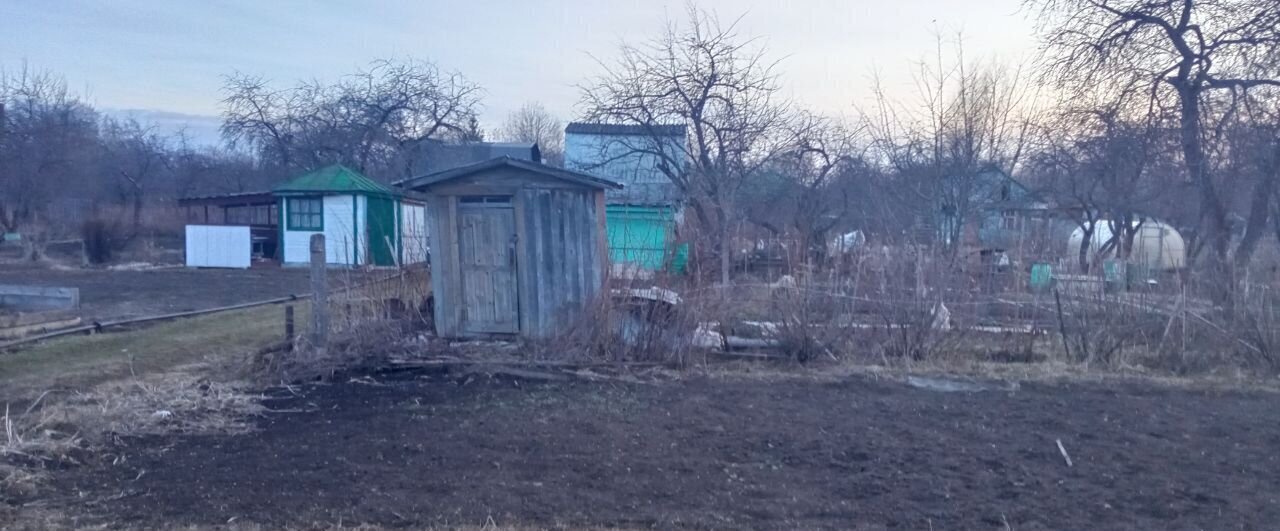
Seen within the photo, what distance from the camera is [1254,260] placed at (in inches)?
496

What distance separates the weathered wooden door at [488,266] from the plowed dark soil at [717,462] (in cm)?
248

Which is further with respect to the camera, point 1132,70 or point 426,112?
point 426,112

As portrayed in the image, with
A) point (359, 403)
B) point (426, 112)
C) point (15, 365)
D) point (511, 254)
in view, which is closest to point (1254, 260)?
point (511, 254)

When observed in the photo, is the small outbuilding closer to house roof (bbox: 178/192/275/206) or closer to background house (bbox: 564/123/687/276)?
house roof (bbox: 178/192/275/206)

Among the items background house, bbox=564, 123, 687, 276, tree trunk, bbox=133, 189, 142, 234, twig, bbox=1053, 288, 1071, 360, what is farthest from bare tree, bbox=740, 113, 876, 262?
tree trunk, bbox=133, 189, 142, 234

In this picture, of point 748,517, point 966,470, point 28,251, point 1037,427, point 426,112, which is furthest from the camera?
point 426,112

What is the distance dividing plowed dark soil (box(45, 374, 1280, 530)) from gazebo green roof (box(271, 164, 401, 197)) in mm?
20168

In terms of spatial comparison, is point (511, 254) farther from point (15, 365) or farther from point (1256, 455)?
point (1256, 455)

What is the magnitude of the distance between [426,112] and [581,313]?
1181 inches

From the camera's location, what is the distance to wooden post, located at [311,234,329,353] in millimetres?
10961

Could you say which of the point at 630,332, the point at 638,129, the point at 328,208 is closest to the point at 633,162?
the point at 638,129

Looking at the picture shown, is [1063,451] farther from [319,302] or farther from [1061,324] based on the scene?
[319,302]

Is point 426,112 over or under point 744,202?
over

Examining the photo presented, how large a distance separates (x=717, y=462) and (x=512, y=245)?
568cm
